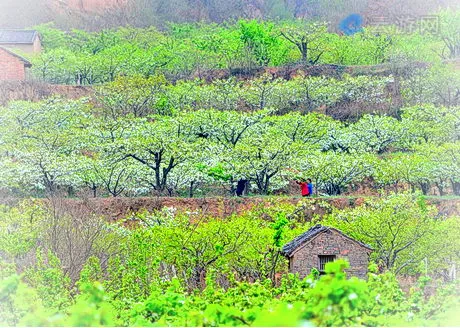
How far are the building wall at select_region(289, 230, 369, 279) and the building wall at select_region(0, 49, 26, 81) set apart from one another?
36.8 m

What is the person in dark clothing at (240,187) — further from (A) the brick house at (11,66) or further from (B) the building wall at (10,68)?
(B) the building wall at (10,68)

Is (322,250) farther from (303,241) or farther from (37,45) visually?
(37,45)

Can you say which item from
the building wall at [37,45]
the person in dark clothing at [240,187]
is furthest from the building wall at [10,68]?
the person in dark clothing at [240,187]

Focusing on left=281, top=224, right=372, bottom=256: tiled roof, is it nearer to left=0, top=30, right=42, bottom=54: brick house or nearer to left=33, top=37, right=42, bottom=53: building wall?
left=0, top=30, right=42, bottom=54: brick house

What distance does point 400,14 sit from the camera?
9094 centimetres

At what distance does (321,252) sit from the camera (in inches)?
1028

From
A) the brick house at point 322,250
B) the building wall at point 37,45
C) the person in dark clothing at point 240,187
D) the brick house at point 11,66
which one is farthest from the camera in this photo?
the building wall at point 37,45

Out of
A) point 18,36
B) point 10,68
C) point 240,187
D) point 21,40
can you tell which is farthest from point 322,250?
point 18,36

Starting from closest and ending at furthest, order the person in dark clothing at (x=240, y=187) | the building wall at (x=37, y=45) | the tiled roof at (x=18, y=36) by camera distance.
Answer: the person in dark clothing at (x=240, y=187)
the tiled roof at (x=18, y=36)
the building wall at (x=37, y=45)

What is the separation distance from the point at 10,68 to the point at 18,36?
56.3 feet

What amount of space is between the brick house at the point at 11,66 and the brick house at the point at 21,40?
47.0 ft

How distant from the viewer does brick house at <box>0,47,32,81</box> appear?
57438 mm

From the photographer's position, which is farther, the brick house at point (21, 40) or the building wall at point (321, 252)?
the brick house at point (21, 40)

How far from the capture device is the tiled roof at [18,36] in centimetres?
7294
